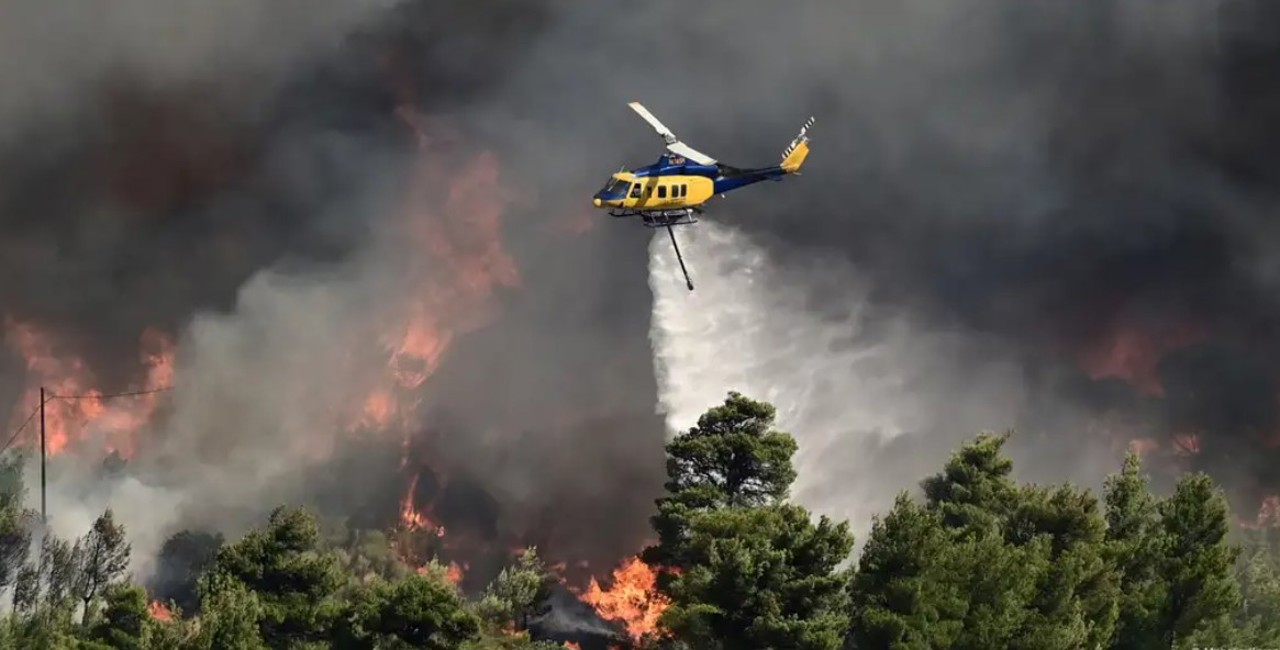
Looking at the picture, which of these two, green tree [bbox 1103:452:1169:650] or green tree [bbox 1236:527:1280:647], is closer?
green tree [bbox 1103:452:1169:650]

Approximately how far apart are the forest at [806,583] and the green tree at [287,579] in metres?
0.09

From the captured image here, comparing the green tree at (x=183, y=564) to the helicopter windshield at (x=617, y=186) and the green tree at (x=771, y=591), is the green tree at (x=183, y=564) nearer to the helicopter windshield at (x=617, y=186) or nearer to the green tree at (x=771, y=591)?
Answer: the helicopter windshield at (x=617, y=186)

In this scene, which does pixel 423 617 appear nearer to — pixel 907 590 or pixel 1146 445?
pixel 907 590

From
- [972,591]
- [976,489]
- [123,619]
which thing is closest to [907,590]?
[972,591]

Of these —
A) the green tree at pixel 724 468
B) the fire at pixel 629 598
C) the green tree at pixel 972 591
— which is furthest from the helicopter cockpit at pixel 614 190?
the fire at pixel 629 598

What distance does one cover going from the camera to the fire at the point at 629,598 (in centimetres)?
9031

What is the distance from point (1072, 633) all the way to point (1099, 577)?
6.57 m

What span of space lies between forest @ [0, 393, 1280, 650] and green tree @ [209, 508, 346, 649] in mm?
90

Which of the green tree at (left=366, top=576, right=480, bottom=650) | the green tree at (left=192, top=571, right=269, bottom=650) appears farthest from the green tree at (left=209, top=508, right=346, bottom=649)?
the green tree at (left=366, top=576, right=480, bottom=650)

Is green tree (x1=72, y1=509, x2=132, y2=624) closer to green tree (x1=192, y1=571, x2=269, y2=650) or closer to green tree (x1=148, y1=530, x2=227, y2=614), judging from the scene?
green tree (x1=148, y1=530, x2=227, y2=614)

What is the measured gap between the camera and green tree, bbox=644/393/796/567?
225ft

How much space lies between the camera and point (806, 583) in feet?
183

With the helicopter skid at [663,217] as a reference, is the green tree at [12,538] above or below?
below

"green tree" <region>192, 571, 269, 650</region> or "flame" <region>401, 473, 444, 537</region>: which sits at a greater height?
"flame" <region>401, 473, 444, 537</region>
